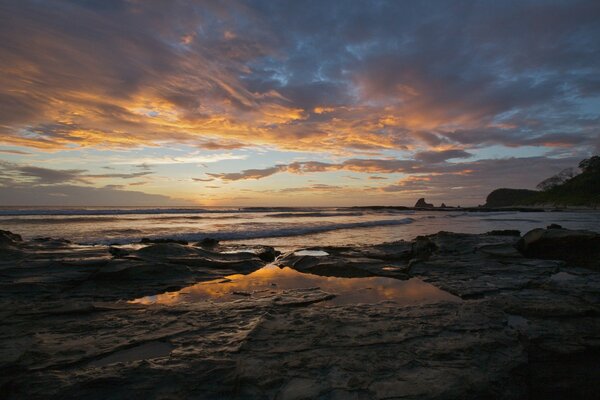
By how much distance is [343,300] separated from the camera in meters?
6.07

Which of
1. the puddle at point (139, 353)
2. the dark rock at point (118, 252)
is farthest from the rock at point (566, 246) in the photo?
the dark rock at point (118, 252)

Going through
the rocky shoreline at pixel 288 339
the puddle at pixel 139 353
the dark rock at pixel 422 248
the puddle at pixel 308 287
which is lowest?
the puddle at pixel 308 287

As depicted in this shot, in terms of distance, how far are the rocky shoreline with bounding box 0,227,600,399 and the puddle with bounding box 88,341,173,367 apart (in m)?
0.02

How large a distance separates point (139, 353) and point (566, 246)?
1138cm

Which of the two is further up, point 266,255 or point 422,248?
point 422,248

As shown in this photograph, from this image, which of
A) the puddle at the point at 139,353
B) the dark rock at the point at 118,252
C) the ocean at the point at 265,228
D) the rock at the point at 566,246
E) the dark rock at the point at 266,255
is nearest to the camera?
the puddle at the point at 139,353

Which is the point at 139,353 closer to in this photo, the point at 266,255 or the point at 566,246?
the point at 266,255

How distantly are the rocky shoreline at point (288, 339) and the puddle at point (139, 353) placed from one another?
2 cm

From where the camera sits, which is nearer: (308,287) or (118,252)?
(308,287)

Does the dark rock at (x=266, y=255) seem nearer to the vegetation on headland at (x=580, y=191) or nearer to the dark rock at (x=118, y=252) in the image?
the dark rock at (x=118, y=252)

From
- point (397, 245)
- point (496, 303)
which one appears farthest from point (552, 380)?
point (397, 245)

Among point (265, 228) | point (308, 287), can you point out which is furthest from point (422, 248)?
point (265, 228)

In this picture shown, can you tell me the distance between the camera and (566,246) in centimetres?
943

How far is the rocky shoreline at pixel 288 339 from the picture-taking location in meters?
3.02
